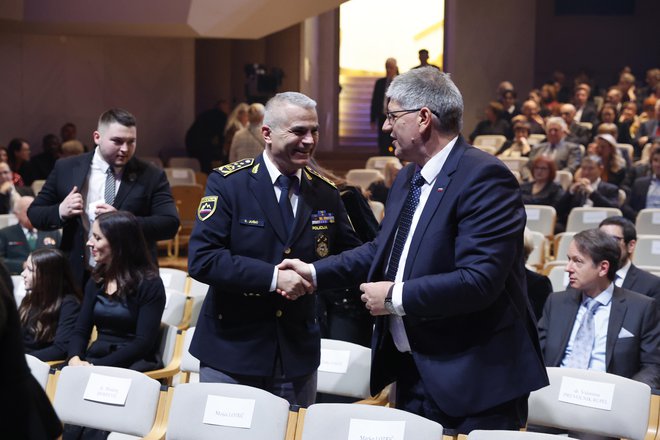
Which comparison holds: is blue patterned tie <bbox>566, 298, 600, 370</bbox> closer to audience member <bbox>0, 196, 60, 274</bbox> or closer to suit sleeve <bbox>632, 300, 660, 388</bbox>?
suit sleeve <bbox>632, 300, 660, 388</bbox>

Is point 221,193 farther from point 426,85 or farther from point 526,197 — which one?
point 526,197

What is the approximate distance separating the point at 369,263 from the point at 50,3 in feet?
25.9

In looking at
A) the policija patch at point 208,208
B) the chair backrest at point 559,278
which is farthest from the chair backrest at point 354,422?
the chair backrest at point 559,278

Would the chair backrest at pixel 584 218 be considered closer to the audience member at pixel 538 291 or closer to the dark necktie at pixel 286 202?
the audience member at pixel 538 291

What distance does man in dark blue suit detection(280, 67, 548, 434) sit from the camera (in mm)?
2543

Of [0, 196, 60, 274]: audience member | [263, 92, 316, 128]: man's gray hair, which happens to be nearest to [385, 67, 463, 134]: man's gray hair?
[263, 92, 316, 128]: man's gray hair

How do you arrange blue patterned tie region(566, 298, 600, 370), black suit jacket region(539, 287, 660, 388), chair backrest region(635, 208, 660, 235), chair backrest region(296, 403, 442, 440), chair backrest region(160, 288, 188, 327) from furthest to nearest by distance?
chair backrest region(635, 208, 660, 235) → chair backrest region(160, 288, 188, 327) → blue patterned tie region(566, 298, 600, 370) → black suit jacket region(539, 287, 660, 388) → chair backrest region(296, 403, 442, 440)

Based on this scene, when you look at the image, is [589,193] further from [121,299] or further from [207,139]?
[207,139]

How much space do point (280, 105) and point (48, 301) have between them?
230 centimetres

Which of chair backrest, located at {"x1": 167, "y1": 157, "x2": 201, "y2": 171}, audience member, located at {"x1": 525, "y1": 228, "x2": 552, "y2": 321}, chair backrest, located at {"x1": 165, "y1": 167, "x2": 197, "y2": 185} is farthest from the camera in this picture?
chair backrest, located at {"x1": 167, "y1": 157, "x2": 201, "y2": 171}

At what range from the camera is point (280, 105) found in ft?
9.81

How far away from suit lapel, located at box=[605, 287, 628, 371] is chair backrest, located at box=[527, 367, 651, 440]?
2.09ft

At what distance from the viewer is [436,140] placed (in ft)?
8.82

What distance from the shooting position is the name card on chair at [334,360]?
13.1ft
